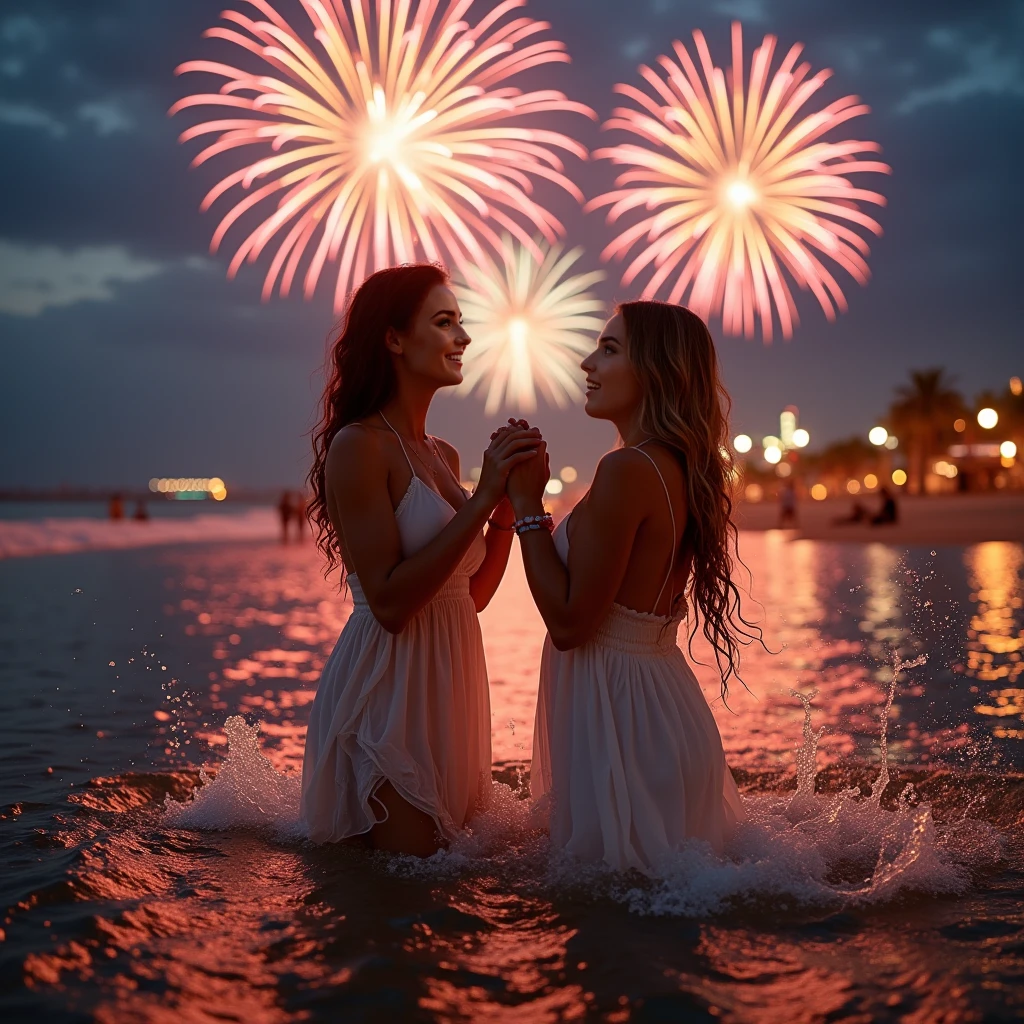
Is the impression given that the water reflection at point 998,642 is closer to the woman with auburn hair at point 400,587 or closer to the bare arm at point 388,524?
the woman with auburn hair at point 400,587

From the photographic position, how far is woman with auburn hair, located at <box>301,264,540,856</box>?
4.23 metres

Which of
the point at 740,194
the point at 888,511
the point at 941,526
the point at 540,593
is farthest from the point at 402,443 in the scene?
the point at 888,511

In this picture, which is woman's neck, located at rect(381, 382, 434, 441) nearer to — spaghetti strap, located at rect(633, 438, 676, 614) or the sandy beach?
spaghetti strap, located at rect(633, 438, 676, 614)

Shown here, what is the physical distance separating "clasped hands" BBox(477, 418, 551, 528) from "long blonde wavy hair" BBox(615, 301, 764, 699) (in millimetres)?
445

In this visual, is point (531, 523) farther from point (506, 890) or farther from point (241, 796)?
point (241, 796)

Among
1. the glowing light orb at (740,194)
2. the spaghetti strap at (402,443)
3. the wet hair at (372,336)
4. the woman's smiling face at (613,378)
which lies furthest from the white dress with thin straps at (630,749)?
the glowing light orb at (740,194)

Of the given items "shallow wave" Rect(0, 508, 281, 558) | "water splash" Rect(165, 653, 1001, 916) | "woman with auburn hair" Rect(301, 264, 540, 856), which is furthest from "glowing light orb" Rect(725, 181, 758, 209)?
"shallow wave" Rect(0, 508, 281, 558)

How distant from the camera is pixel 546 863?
4.34 m

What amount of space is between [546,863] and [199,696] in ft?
19.4

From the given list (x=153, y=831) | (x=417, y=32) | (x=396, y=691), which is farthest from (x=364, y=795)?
(x=417, y=32)

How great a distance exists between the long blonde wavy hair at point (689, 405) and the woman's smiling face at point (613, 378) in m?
0.05

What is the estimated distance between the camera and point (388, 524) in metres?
4.25

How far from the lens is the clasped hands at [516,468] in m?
4.13

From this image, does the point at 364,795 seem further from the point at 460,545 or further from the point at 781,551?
the point at 781,551
